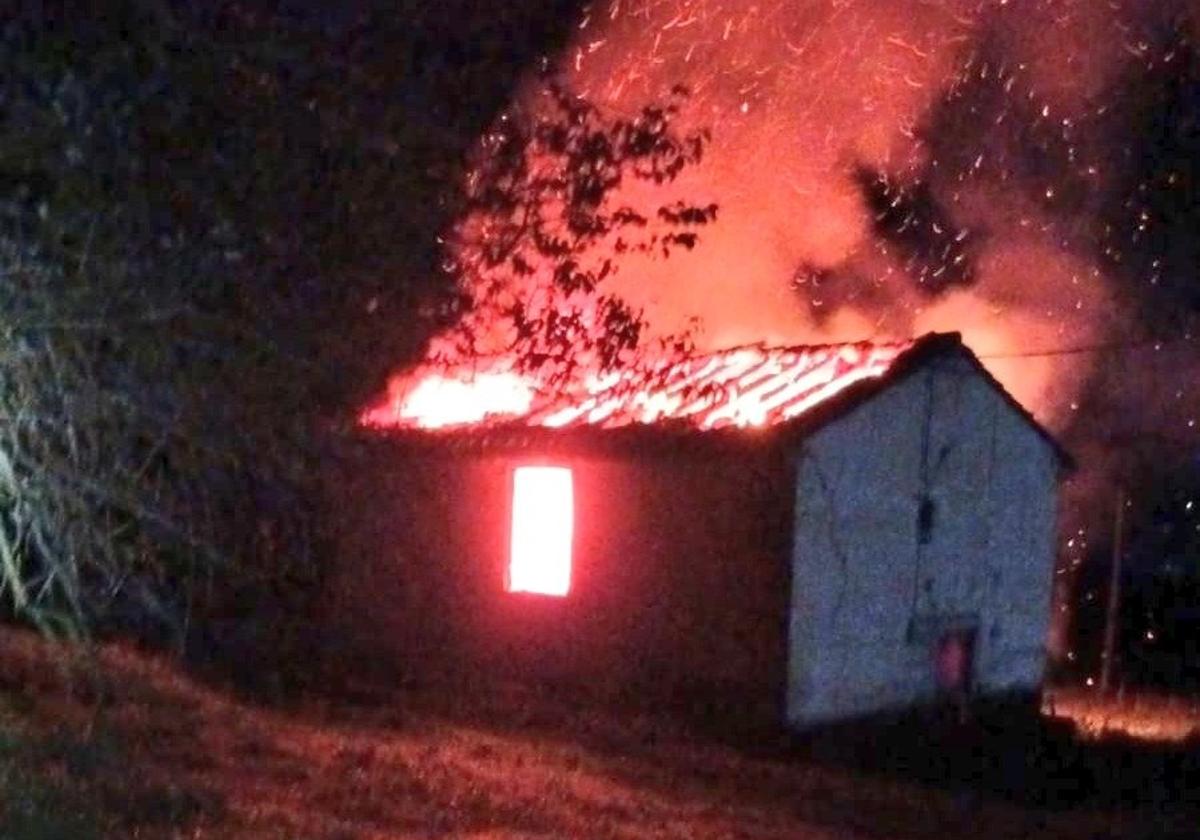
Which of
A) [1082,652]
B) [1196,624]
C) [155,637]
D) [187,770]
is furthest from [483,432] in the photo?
[1196,624]

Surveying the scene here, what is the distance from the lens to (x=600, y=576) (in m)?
17.1

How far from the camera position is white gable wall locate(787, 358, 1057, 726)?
16094 millimetres

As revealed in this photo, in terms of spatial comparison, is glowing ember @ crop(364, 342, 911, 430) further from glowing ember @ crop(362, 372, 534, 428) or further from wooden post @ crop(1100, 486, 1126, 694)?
wooden post @ crop(1100, 486, 1126, 694)

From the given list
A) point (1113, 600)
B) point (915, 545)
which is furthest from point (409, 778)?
point (1113, 600)

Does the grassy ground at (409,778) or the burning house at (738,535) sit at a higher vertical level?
the burning house at (738,535)

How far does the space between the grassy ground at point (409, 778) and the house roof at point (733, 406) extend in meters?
2.67

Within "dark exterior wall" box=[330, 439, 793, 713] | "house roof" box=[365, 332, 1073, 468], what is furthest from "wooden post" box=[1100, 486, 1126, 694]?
"dark exterior wall" box=[330, 439, 793, 713]

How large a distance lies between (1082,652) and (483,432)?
43.8 feet

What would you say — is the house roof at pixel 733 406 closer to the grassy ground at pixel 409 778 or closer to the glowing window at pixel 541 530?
the glowing window at pixel 541 530

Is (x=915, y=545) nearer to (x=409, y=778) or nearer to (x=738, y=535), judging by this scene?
(x=738, y=535)

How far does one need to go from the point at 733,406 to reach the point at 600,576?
2056 millimetres

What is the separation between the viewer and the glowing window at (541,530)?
17391mm

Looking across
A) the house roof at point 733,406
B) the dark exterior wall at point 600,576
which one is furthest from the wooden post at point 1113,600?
the dark exterior wall at point 600,576

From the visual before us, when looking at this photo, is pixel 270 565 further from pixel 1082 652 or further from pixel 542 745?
pixel 1082 652
